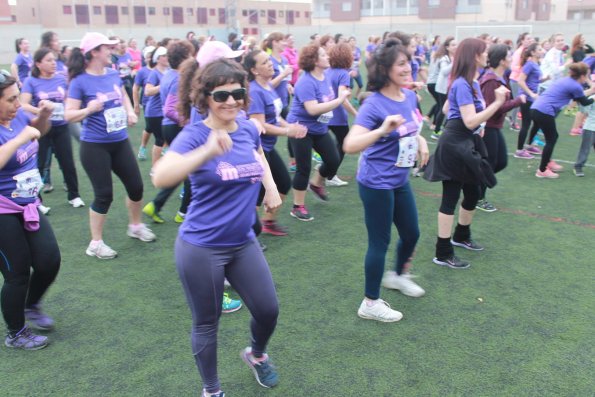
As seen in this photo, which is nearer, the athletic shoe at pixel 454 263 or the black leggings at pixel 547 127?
the athletic shoe at pixel 454 263

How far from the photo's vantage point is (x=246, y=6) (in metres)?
62.1

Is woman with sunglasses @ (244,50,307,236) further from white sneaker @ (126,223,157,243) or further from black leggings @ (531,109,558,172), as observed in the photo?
black leggings @ (531,109,558,172)

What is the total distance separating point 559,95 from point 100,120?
6.16 m

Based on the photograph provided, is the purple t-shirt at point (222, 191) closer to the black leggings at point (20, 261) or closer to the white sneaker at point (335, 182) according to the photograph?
the black leggings at point (20, 261)

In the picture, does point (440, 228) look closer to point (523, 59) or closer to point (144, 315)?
point (144, 315)

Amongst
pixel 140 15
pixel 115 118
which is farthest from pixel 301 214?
pixel 140 15

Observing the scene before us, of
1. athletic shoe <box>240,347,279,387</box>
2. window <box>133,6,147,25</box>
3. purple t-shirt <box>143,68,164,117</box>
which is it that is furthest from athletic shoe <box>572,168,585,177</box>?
window <box>133,6,147,25</box>

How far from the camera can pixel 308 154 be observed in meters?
5.99

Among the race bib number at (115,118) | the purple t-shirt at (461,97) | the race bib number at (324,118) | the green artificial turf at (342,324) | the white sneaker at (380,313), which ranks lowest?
the green artificial turf at (342,324)

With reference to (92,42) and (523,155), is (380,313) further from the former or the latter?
(523,155)

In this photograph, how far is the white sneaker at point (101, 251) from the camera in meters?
5.14

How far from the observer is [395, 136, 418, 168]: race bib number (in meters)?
3.61

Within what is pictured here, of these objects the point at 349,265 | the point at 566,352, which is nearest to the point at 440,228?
the point at 349,265

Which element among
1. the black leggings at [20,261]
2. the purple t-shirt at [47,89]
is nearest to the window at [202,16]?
the purple t-shirt at [47,89]
